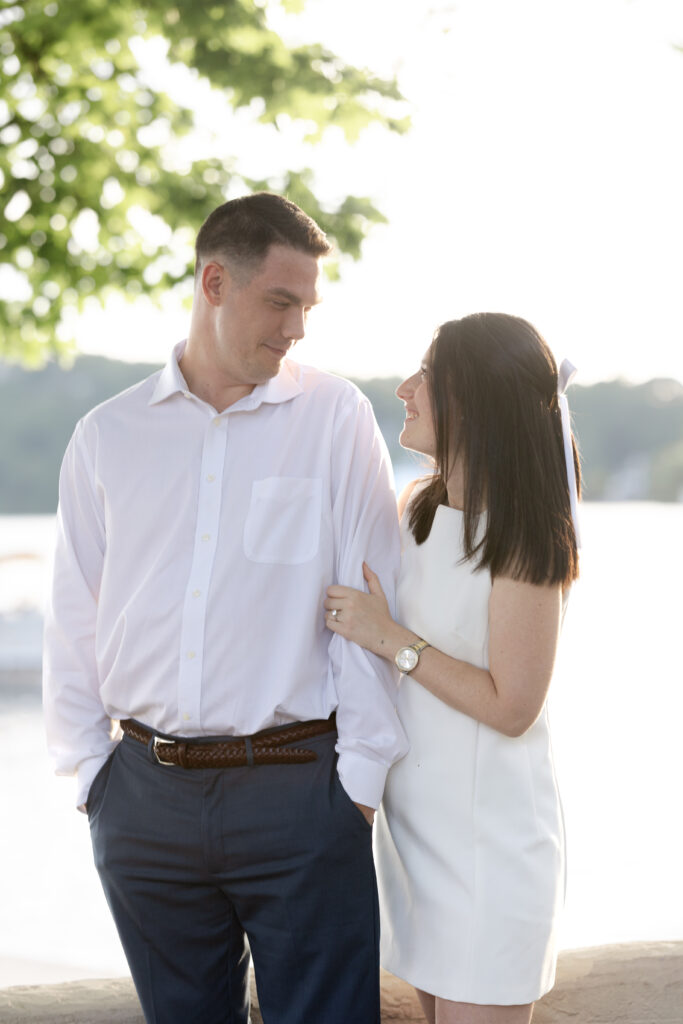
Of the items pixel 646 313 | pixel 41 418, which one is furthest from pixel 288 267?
pixel 41 418

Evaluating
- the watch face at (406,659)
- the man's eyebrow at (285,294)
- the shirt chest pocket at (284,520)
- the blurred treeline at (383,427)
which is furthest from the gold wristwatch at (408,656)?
the blurred treeline at (383,427)

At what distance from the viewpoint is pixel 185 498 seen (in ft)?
7.24

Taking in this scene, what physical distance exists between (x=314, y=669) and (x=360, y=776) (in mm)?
222

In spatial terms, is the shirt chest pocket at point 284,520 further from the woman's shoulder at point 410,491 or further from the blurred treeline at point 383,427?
the blurred treeline at point 383,427

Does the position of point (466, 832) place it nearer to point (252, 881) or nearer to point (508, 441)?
point (252, 881)

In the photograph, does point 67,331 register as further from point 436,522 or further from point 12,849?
point 436,522

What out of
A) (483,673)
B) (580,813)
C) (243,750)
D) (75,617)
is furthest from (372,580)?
(580,813)

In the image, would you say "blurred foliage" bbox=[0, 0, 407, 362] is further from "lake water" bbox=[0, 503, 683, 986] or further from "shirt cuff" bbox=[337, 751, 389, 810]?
"shirt cuff" bbox=[337, 751, 389, 810]

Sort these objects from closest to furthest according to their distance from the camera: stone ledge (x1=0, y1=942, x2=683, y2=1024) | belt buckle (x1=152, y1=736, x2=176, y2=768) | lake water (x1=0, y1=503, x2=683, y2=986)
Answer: belt buckle (x1=152, y1=736, x2=176, y2=768), stone ledge (x1=0, y1=942, x2=683, y2=1024), lake water (x1=0, y1=503, x2=683, y2=986)

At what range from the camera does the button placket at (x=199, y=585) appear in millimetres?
2127

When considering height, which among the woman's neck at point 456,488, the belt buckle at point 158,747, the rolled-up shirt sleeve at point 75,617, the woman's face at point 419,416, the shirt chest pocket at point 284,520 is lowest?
the belt buckle at point 158,747

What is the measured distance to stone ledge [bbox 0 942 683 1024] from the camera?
2434 millimetres

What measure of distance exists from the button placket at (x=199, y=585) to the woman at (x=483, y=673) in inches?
9.8

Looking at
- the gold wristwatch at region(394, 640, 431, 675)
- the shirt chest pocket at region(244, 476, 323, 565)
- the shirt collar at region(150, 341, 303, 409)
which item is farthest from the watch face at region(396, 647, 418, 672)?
the shirt collar at region(150, 341, 303, 409)
